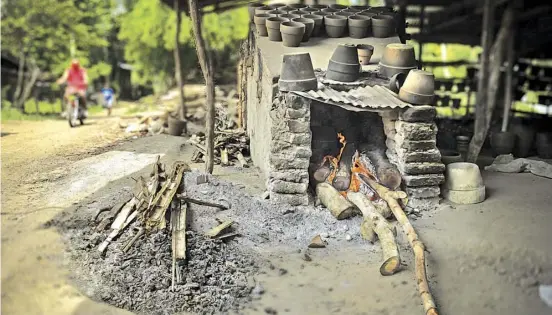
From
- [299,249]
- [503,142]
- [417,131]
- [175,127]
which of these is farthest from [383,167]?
[503,142]

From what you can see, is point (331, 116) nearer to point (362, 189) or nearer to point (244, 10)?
point (362, 189)

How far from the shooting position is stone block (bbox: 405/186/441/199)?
20.1 feet

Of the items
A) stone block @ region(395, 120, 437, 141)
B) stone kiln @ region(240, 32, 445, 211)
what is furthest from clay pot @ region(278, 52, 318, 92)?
stone block @ region(395, 120, 437, 141)

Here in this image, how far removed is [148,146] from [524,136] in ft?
21.6

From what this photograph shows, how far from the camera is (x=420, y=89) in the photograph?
593 cm

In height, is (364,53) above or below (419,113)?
above

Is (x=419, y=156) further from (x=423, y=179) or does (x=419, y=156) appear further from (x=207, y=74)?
(x=207, y=74)

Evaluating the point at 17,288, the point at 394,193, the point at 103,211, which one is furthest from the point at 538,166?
the point at 17,288

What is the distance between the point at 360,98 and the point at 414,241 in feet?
5.42

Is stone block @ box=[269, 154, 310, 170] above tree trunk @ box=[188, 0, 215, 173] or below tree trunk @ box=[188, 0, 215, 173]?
below

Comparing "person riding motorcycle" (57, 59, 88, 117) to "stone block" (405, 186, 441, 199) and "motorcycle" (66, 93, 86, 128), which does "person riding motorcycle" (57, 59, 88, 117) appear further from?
"stone block" (405, 186, 441, 199)

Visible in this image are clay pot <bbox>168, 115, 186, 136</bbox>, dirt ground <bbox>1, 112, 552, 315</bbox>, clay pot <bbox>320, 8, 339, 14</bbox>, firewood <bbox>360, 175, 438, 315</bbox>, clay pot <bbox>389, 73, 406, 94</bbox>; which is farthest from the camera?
clay pot <bbox>168, 115, 186, 136</bbox>

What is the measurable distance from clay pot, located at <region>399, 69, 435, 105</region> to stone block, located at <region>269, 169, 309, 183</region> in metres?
1.34

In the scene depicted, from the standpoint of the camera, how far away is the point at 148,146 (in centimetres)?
595
